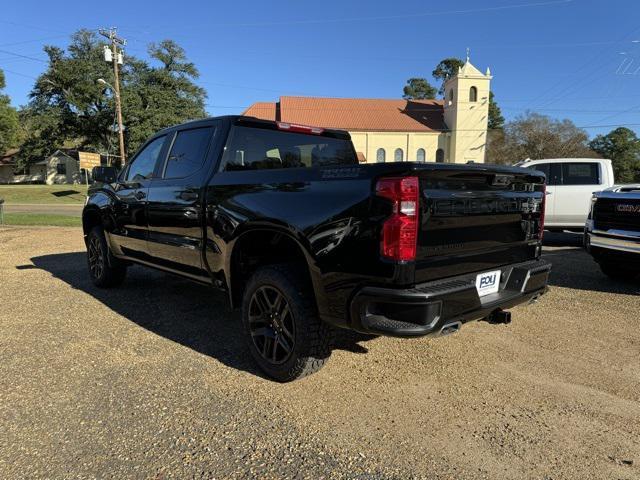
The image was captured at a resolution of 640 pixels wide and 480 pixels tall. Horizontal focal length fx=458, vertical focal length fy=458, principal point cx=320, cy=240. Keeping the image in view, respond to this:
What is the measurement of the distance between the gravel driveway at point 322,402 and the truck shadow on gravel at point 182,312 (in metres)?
0.03

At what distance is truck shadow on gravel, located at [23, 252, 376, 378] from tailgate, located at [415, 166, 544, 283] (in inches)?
56.1

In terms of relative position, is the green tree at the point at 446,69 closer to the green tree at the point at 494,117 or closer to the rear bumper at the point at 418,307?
the green tree at the point at 494,117

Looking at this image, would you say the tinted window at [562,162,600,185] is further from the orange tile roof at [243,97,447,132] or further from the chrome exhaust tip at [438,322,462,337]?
the orange tile roof at [243,97,447,132]

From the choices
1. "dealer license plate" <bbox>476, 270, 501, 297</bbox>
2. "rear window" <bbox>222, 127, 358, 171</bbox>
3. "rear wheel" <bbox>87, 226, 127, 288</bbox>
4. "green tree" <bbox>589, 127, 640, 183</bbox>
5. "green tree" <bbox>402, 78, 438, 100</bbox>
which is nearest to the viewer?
"dealer license plate" <bbox>476, 270, 501, 297</bbox>

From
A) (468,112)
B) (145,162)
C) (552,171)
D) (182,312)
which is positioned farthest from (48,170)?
(182,312)

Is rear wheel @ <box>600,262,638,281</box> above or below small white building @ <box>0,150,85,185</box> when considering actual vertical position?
below

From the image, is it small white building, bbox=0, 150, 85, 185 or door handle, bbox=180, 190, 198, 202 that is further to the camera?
small white building, bbox=0, 150, 85, 185

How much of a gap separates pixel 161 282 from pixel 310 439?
454cm

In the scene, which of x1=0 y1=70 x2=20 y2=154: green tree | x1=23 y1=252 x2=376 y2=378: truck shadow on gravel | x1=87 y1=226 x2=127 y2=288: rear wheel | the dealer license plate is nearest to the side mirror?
x1=87 y1=226 x2=127 y2=288: rear wheel

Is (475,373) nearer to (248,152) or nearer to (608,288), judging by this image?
(248,152)

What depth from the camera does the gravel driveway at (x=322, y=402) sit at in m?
2.46

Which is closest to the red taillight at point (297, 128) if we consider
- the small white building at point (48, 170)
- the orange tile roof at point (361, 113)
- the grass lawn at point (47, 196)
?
the grass lawn at point (47, 196)

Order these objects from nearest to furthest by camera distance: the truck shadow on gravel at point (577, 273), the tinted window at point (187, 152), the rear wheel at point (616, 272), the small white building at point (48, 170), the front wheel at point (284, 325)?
the front wheel at point (284, 325), the tinted window at point (187, 152), the truck shadow on gravel at point (577, 273), the rear wheel at point (616, 272), the small white building at point (48, 170)

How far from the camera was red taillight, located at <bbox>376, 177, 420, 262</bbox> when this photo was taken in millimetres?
2512
